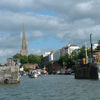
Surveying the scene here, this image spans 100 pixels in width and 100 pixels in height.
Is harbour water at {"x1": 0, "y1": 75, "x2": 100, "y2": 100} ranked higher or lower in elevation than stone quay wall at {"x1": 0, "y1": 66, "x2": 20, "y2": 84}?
lower

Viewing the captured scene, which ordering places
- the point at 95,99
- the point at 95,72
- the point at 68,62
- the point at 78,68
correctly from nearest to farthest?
the point at 95,99 < the point at 95,72 < the point at 78,68 < the point at 68,62

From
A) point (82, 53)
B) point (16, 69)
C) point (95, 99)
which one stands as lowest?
point (95, 99)

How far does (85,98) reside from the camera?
36906mm

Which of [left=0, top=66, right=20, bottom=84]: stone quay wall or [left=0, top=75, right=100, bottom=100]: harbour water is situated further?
[left=0, top=66, right=20, bottom=84]: stone quay wall

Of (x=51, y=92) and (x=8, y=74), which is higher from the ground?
(x=8, y=74)

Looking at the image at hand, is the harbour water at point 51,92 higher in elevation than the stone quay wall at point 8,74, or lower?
lower

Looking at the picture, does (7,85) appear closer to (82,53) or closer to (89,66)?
(89,66)

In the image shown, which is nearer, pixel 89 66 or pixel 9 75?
pixel 9 75

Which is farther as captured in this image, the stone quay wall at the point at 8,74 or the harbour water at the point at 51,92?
the stone quay wall at the point at 8,74

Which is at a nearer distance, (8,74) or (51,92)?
(51,92)

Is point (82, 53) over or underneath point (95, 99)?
over

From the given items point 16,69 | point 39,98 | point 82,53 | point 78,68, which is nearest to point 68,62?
point 82,53

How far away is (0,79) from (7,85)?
2.13 m

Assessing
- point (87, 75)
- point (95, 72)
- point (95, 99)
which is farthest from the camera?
point (87, 75)
